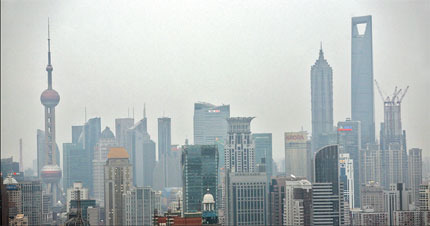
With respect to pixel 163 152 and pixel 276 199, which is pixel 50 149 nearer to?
pixel 163 152

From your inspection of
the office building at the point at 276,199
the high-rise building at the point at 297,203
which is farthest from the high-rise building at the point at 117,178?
the high-rise building at the point at 297,203

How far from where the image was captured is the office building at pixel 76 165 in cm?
1577

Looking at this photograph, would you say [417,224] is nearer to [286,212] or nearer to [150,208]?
[286,212]

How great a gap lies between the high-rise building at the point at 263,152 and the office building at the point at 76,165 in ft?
11.4

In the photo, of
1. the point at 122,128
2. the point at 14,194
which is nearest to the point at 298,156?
the point at 122,128

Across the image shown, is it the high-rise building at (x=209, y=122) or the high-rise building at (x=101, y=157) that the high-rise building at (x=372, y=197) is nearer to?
the high-rise building at (x=209, y=122)

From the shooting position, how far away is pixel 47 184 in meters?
15.2

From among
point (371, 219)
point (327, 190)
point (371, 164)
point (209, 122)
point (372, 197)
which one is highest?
point (209, 122)

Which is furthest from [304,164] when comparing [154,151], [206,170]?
[154,151]

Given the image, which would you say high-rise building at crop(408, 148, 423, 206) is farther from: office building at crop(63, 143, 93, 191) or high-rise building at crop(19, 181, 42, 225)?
high-rise building at crop(19, 181, 42, 225)

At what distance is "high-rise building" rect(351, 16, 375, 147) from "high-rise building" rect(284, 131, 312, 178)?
130 centimetres

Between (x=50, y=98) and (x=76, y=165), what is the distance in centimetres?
320

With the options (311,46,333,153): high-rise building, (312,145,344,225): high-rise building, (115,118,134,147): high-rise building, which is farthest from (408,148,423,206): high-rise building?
(115,118,134,147): high-rise building

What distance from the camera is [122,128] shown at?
15.3 metres
